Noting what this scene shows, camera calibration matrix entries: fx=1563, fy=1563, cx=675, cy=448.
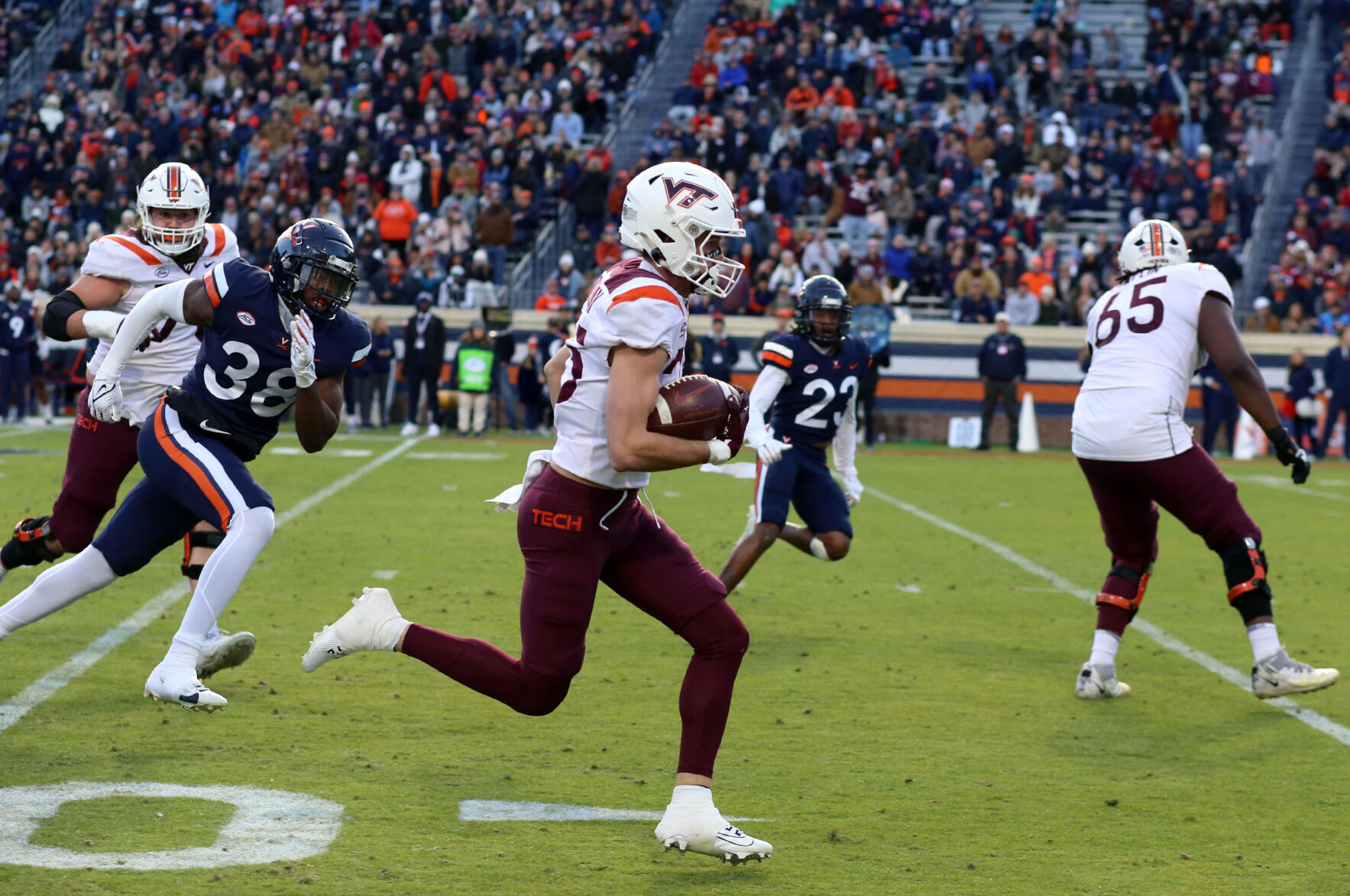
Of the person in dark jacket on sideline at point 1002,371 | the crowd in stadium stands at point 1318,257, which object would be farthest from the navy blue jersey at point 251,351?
the crowd in stadium stands at point 1318,257

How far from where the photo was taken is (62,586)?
17.2 feet

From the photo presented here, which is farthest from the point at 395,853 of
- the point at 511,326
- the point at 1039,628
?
the point at 511,326

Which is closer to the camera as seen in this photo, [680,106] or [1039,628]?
[1039,628]

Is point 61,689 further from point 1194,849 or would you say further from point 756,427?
point 1194,849

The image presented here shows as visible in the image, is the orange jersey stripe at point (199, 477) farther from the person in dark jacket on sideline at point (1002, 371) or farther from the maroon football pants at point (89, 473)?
the person in dark jacket on sideline at point (1002, 371)

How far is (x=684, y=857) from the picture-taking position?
3994mm

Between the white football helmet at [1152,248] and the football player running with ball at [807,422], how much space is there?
5.54 ft

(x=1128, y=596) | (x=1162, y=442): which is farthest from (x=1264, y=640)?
(x=1162, y=442)

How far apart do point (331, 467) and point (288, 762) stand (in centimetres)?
1034

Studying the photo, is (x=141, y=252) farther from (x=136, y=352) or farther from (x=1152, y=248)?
(x=1152, y=248)

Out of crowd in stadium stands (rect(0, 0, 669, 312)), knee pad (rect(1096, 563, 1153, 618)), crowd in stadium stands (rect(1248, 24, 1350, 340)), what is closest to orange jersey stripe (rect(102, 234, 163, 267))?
knee pad (rect(1096, 563, 1153, 618))

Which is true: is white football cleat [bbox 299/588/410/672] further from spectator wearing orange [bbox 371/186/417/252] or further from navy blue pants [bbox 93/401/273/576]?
spectator wearing orange [bbox 371/186/417/252]

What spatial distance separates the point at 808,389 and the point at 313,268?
317 centimetres

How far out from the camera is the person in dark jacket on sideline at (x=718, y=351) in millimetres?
19000
